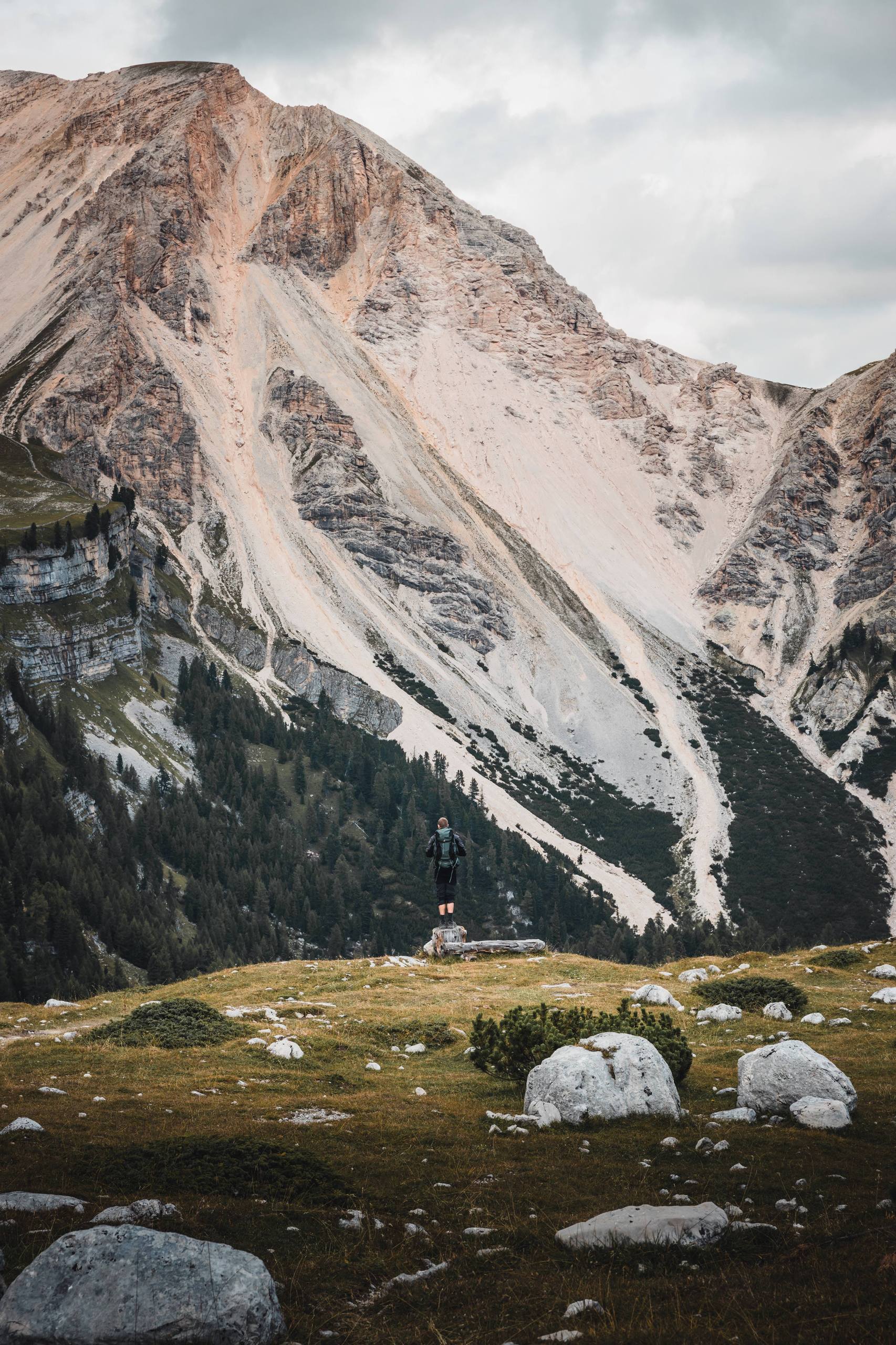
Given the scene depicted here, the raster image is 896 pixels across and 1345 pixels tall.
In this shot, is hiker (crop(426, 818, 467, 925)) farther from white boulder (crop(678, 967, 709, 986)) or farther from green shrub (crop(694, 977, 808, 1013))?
green shrub (crop(694, 977, 808, 1013))

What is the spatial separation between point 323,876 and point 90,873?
5154 cm

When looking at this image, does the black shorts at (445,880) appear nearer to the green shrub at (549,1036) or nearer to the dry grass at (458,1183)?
the dry grass at (458,1183)

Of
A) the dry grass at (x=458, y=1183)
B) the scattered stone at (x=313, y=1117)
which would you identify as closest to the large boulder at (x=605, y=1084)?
the dry grass at (x=458, y=1183)

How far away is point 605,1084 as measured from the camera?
1539 cm

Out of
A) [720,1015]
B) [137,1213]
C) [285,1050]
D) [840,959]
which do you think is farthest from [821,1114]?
[840,959]

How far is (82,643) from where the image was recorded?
182m

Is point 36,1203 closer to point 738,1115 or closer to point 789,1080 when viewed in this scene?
point 738,1115

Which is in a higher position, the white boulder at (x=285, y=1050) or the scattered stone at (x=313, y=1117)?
the scattered stone at (x=313, y=1117)

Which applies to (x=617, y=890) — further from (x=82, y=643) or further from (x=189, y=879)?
(x=82, y=643)

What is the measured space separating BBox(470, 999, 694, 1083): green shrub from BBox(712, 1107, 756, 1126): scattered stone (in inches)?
67.8

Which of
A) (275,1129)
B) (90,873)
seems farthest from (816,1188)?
(90,873)

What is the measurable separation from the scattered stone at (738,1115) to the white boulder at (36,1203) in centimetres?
996

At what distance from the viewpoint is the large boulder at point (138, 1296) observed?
777cm

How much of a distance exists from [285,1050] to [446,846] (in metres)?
14.8
